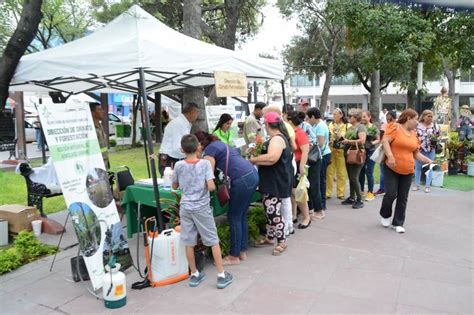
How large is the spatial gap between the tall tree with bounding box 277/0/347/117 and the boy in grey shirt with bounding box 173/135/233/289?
12.8m

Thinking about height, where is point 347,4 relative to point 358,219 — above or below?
above

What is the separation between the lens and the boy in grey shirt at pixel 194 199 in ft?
12.5

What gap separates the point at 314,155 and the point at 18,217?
4.14 m

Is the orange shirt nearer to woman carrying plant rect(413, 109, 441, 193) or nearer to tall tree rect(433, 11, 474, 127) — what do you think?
woman carrying plant rect(413, 109, 441, 193)

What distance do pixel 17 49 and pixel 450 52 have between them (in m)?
9.87

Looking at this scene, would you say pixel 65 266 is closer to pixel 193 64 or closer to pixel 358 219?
pixel 193 64

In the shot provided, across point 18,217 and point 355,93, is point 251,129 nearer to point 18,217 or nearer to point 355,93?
point 18,217

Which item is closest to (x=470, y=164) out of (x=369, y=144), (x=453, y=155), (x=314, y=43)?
(x=453, y=155)

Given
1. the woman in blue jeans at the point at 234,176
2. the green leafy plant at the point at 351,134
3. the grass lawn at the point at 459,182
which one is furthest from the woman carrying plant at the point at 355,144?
the grass lawn at the point at 459,182

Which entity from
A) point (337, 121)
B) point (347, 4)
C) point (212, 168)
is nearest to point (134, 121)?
point (347, 4)

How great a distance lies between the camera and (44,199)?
786 centimetres

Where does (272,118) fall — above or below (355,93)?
below

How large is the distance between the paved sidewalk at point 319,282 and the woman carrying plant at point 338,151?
193cm

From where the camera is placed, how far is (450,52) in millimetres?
10484
